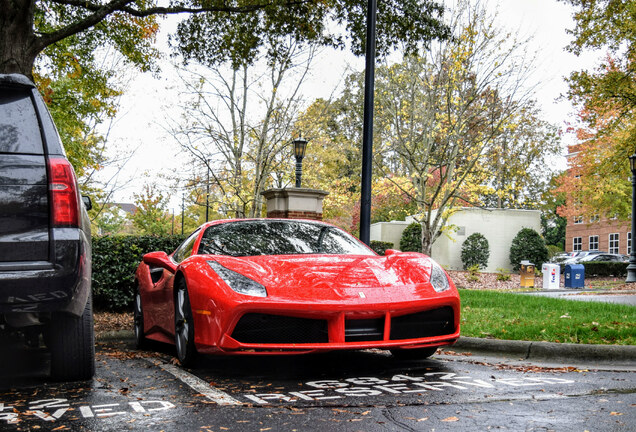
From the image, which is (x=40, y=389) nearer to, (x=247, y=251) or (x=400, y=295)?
(x=247, y=251)

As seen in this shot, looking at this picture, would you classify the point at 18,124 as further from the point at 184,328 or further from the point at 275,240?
the point at 275,240

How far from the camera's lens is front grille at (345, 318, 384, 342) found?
4566 millimetres

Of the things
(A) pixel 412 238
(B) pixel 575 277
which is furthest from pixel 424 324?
(A) pixel 412 238

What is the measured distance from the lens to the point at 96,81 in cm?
1373

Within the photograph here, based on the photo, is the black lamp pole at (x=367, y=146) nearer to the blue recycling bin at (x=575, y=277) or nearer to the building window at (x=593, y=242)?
the blue recycling bin at (x=575, y=277)

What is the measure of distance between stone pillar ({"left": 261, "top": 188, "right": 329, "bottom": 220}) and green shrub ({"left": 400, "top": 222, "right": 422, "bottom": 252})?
688 inches

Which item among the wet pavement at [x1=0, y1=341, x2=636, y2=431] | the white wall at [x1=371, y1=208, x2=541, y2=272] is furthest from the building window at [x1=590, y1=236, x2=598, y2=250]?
the wet pavement at [x1=0, y1=341, x2=636, y2=431]

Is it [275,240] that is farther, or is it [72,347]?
[275,240]

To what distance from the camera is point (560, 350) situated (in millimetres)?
5891

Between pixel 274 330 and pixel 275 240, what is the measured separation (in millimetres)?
1424

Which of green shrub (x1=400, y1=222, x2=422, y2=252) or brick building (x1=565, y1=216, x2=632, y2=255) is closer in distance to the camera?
green shrub (x1=400, y1=222, x2=422, y2=252)

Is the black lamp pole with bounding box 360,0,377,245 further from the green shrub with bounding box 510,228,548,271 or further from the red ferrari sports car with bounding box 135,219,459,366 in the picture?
the green shrub with bounding box 510,228,548,271

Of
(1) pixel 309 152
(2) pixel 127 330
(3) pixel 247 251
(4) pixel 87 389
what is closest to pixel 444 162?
(1) pixel 309 152

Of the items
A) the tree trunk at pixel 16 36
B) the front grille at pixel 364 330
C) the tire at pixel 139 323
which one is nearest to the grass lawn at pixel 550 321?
the front grille at pixel 364 330
